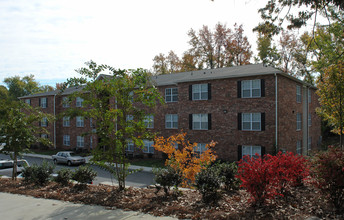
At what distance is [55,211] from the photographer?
7613 millimetres

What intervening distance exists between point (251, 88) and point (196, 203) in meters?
14.6

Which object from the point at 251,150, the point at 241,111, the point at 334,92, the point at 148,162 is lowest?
the point at 148,162

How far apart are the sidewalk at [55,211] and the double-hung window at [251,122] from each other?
1500cm

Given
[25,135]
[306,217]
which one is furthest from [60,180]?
[306,217]

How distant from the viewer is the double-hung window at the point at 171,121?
2544cm

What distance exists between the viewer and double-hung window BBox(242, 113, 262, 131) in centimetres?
2030

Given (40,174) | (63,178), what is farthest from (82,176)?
(40,174)

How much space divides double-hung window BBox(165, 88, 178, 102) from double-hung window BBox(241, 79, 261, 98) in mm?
6754

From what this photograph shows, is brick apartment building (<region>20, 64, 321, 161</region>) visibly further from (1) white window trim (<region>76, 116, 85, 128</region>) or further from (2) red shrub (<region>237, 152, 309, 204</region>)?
(2) red shrub (<region>237, 152, 309, 204</region>)

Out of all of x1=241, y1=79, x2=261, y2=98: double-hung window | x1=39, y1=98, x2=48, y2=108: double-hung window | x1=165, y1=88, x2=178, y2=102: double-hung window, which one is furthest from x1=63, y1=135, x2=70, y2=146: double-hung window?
x1=241, y1=79, x2=261, y2=98: double-hung window

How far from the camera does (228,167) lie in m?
8.80

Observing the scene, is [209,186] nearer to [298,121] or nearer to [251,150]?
[251,150]

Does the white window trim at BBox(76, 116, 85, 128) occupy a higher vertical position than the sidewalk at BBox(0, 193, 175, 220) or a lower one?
higher

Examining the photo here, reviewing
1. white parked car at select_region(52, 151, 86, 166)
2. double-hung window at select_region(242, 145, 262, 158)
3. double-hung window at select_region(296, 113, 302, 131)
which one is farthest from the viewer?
white parked car at select_region(52, 151, 86, 166)
